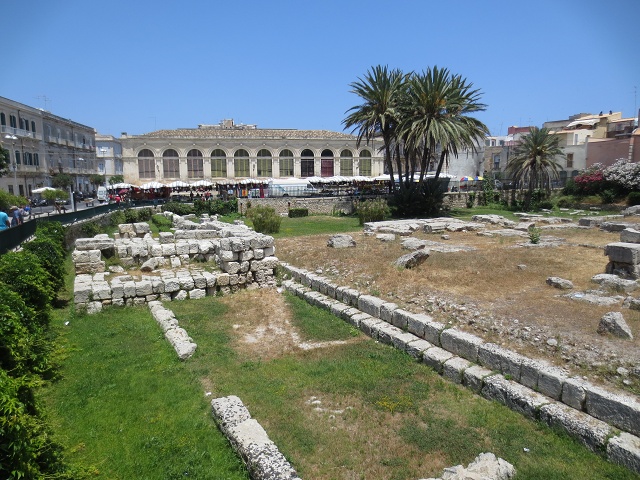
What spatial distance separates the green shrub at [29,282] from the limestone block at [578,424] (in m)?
9.37

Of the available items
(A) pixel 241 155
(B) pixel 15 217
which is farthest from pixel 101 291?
(A) pixel 241 155

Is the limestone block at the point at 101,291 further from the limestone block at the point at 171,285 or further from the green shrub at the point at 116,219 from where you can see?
the green shrub at the point at 116,219

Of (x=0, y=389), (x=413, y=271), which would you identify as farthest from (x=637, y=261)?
(x=0, y=389)

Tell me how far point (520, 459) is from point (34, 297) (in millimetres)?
9770

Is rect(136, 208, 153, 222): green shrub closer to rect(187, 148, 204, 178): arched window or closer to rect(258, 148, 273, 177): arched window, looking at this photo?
rect(187, 148, 204, 178): arched window

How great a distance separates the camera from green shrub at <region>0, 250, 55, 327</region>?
9.29 m

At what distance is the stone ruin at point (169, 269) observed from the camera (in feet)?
40.4

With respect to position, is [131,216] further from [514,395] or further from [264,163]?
[514,395]

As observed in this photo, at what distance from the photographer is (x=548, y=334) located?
815cm

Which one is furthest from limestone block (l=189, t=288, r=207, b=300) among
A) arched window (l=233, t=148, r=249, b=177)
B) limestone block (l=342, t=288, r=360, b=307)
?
arched window (l=233, t=148, r=249, b=177)

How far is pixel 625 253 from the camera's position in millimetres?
12594

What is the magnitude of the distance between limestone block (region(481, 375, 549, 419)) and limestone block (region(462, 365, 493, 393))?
0.09 meters

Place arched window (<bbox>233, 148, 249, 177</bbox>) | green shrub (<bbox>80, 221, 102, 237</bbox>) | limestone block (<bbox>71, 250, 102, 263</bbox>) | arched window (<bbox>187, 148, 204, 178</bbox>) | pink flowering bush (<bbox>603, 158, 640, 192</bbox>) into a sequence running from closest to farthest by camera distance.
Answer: limestone block (<bbox>71, 250, 102, 263</bbox>)
green shrub (<bbox>80, 221, 102, 237</bbox>)
pink flowering bush (<bbox>603, 158, 640, 192</bbox>)
arched window (<bbox>187, 148, 204, 178</bbox>)
arched window (<bbox>233, 148, 249, 177</bbox>)

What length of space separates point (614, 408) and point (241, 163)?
54.3 metres
